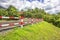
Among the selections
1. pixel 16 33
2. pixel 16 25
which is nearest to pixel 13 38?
pixel 16 33

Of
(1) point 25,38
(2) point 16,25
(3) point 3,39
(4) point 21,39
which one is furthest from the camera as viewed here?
(2) point 16,25

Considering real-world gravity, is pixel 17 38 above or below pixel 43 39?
above

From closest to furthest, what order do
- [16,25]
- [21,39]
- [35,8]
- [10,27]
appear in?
[21,39] < [10,27] < [16,25] < [35,8]

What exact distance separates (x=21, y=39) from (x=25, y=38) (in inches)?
31.0

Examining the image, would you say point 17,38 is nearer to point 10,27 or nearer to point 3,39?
point 3,39

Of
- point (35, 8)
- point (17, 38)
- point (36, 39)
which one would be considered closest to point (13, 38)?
point (17, 38)

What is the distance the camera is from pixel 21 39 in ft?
38.2

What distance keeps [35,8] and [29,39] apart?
465 ft

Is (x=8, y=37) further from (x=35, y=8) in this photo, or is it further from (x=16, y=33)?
(x=35, y=8)

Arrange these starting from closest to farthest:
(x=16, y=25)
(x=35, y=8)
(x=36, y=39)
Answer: (x=36, y=39), (x=16, y=25), (x=35, y=8)

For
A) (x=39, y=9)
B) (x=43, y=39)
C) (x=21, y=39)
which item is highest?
(x=21, y=39)

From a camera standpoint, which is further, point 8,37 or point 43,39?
point 43,39

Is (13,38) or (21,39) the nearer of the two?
(13,38)

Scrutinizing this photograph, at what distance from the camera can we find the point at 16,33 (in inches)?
479
